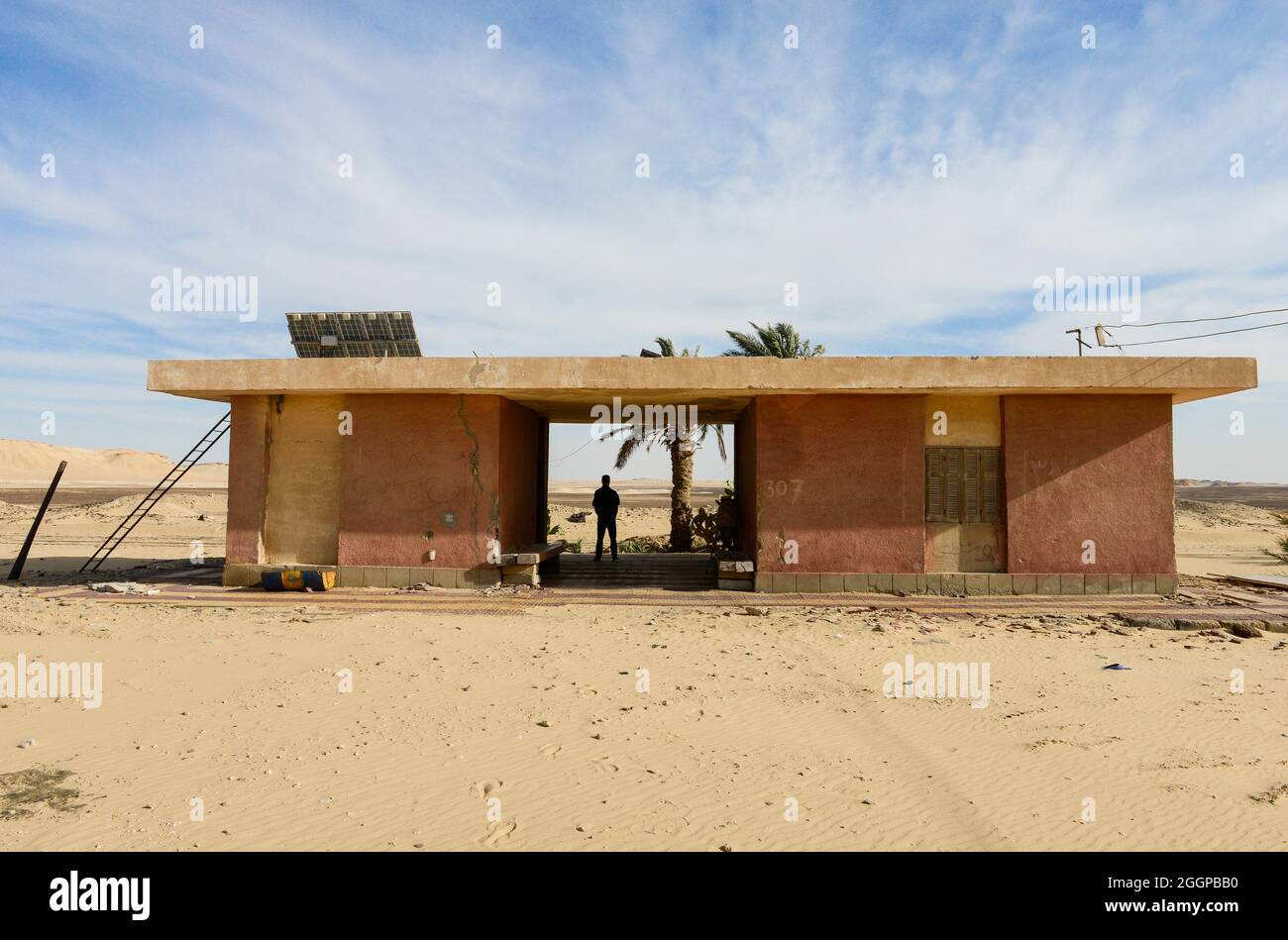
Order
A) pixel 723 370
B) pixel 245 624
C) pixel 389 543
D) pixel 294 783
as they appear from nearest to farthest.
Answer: pixel 294 783 < pixel 245 624 < pixel 723 370 < pixel 389 543

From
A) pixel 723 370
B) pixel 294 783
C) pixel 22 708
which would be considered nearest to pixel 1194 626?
pixel 723 370

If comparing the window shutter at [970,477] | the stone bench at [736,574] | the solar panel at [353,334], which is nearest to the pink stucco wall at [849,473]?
the window shutter at [970,477]

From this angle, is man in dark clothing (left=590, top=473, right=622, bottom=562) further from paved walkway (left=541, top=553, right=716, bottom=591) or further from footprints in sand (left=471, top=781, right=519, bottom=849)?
footprints in sand (left=471, top=781, right=519, bottom=849)

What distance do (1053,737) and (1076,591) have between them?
7375mm

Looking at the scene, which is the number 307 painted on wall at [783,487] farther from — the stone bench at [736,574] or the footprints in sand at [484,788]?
the footprints in sand at [484,788]

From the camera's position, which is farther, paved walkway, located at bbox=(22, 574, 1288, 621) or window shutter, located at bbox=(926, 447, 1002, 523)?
window shutter, located at bbox=(926, 447, 1002, 523)

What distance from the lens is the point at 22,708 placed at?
609 centimetres

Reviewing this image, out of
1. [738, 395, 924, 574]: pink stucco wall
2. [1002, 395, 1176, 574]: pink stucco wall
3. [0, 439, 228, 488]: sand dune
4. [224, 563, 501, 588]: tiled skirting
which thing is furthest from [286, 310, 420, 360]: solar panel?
[0, 439, 228, 488]: sand dune

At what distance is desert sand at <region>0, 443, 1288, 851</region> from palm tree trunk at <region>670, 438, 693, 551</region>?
9.22 m

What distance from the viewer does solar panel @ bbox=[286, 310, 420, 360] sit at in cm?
1230

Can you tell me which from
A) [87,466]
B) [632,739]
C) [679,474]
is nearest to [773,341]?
[679,474]

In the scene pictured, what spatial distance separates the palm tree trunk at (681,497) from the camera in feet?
62.6
